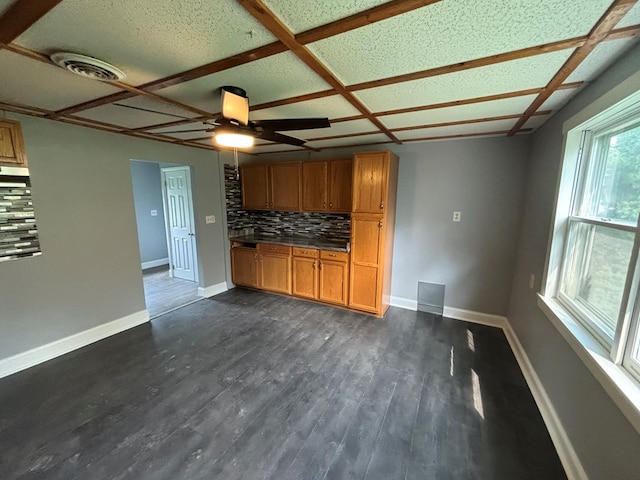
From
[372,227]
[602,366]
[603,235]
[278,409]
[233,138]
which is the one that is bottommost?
[278,409]

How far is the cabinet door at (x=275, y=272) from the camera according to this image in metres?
3.93

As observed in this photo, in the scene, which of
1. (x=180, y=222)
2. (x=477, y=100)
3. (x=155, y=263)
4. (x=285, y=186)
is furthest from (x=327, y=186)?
(x=155, y=263)

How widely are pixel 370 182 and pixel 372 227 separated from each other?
54cm

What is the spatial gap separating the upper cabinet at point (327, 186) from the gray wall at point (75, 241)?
187 cm

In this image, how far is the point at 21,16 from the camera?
1.02 metres

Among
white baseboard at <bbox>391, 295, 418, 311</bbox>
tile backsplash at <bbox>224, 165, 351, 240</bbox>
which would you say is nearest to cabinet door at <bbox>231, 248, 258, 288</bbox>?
tile backsplash at <bbox>224, 165, 351, 240</bbox>

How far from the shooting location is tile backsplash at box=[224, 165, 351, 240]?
4086 millimetres

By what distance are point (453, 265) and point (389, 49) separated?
9.19 ft

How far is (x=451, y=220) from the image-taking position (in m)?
3.29

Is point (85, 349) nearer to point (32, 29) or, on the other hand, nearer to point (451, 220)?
point (32, 29)

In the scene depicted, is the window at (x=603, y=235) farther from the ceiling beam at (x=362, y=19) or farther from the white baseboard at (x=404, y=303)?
the white baseboard at (x=404, y=303)

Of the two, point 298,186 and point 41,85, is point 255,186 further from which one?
point 41,85

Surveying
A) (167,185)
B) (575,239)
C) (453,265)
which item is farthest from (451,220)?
(167,185)

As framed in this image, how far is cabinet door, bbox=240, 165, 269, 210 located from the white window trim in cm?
349
